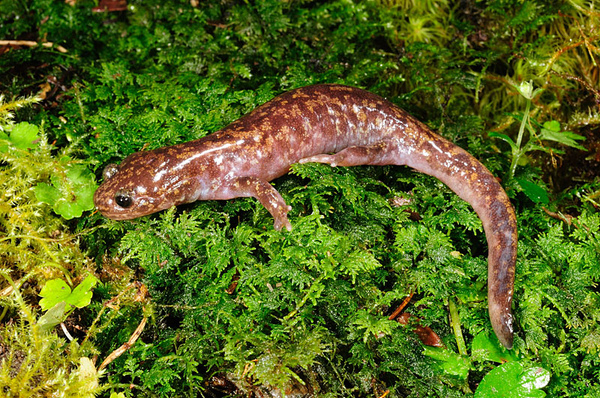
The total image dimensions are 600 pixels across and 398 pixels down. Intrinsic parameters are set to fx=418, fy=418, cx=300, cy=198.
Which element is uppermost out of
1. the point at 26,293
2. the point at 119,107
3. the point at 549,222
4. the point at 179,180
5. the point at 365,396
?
the point at 119,107

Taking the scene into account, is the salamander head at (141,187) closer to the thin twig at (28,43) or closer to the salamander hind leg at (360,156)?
the salamander hind leg at (360,156)

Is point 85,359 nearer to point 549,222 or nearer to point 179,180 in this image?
point 179,180

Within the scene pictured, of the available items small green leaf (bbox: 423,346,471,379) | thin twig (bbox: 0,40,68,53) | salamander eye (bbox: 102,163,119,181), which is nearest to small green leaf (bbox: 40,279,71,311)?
salamander eye (bbox: 102,163,119,181)

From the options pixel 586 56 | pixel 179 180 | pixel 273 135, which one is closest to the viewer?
pixel 179 180

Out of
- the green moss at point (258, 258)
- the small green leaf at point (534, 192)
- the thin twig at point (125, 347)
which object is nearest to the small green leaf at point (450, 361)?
the green moss at point (258, 258)


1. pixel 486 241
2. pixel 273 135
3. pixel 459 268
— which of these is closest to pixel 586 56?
pixel 486 241
